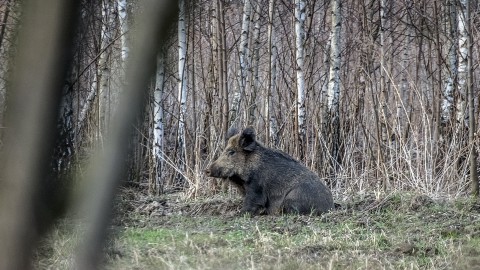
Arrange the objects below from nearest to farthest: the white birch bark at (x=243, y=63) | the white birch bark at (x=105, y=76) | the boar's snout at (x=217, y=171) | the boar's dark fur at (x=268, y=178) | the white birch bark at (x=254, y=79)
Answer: the boar's dark fur at (x=268, y=178) < the boar's snout at (x=217, y=171) < the white birch bark at (x=105, y=76) < the white birch bark at (x=254, y=79) < the white birch bark at (x=243, y=63)

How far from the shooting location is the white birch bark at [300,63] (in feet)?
43.4

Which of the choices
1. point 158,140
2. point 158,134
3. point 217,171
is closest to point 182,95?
point 158,134

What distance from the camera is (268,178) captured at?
34.8ft

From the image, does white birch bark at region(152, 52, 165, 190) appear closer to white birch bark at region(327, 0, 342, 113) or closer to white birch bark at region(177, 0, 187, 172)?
white birch bark at region(177, 0, 187, 172)

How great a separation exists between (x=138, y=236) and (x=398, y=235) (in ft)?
8.08

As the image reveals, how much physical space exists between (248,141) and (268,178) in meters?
0.58

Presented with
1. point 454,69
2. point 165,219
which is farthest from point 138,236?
point 454,69

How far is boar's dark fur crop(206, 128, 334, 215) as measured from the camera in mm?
10180

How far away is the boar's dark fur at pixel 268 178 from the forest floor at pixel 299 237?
0.33 metres

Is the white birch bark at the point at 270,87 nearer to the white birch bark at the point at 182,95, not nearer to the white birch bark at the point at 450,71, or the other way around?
the white birch bark at the point at 182,95

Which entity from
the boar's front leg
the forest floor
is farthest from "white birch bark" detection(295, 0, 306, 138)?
the boar's front leg

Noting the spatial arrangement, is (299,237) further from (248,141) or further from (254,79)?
(254,79)

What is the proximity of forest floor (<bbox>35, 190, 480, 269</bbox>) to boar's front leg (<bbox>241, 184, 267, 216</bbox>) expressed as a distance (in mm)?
235

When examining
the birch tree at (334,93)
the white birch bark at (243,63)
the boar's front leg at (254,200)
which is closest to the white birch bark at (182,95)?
the white birch bark at (243,63)
